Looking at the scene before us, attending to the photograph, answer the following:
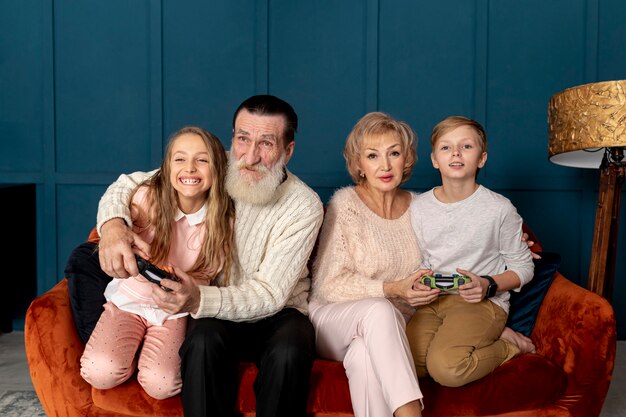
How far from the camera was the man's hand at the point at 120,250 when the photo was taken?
197cm

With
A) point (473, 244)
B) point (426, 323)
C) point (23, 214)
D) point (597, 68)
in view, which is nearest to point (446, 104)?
point (597, 68)

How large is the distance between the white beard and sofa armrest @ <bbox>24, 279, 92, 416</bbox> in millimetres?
738

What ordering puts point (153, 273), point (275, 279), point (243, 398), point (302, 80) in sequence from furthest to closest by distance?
point (302, 80), point (275, 279), point (243, 398), point (153, 273)

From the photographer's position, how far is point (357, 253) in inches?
93.2

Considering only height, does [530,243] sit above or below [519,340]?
above

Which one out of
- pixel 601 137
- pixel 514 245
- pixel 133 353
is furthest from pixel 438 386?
pixel 601 137

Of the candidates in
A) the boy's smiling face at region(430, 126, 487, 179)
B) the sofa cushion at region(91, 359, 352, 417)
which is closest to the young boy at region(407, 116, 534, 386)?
the boy's smiling face at region(430, 126, 487, 179)

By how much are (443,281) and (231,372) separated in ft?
2.50

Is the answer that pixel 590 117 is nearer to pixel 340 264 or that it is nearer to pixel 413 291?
pixel 413 291

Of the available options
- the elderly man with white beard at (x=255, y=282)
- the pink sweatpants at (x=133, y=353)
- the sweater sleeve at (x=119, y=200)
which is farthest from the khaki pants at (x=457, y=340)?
the sweater sleeve at (x=119, y=200)

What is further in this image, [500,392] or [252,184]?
[252,184]

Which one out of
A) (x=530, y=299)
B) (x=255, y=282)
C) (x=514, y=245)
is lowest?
(x=530, y=299)

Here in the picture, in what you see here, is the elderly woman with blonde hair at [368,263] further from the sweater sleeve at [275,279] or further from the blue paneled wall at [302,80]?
the blue paneled wall at [302,80]

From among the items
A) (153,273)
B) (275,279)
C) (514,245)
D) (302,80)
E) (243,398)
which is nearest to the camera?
(153,273)
